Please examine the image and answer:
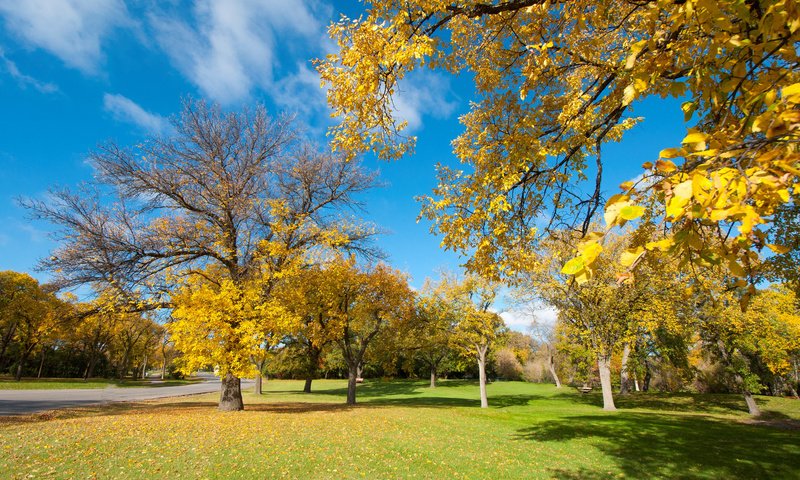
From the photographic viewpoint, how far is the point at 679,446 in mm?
11016

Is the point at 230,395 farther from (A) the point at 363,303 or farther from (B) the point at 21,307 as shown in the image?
(B) the point at 21,307

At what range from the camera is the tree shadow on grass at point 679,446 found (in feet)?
27.1

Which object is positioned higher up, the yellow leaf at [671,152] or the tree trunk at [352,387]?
the yellow leaf at [671,152]

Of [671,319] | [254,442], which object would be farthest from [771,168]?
[671,319]

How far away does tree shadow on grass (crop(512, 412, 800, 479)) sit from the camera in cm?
825

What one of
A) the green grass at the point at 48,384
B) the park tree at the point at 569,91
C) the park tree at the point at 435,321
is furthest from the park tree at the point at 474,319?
the green grass at the point at 48,384

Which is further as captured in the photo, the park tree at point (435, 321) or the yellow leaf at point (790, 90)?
the park tree at point (435, 321)

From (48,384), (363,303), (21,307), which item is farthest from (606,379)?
(21,307)

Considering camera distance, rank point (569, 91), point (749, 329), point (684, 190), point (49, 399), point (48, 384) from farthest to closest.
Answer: point (48, 384), point (749, 329), point (49, 399), point (569, 91), point (684, 190)

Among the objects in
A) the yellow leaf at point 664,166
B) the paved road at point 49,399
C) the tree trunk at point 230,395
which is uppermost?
the yellow leaf at point 664,166

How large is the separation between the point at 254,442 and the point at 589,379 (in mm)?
43164

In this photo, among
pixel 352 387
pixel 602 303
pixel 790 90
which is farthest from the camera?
pixel 352 387

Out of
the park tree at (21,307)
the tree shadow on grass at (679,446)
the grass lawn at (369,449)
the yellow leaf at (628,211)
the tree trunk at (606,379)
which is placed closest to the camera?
the yellow leaf at (628,211)

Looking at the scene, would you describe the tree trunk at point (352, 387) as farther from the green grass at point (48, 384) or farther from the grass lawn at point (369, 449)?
the green grass at point (48, 384)
